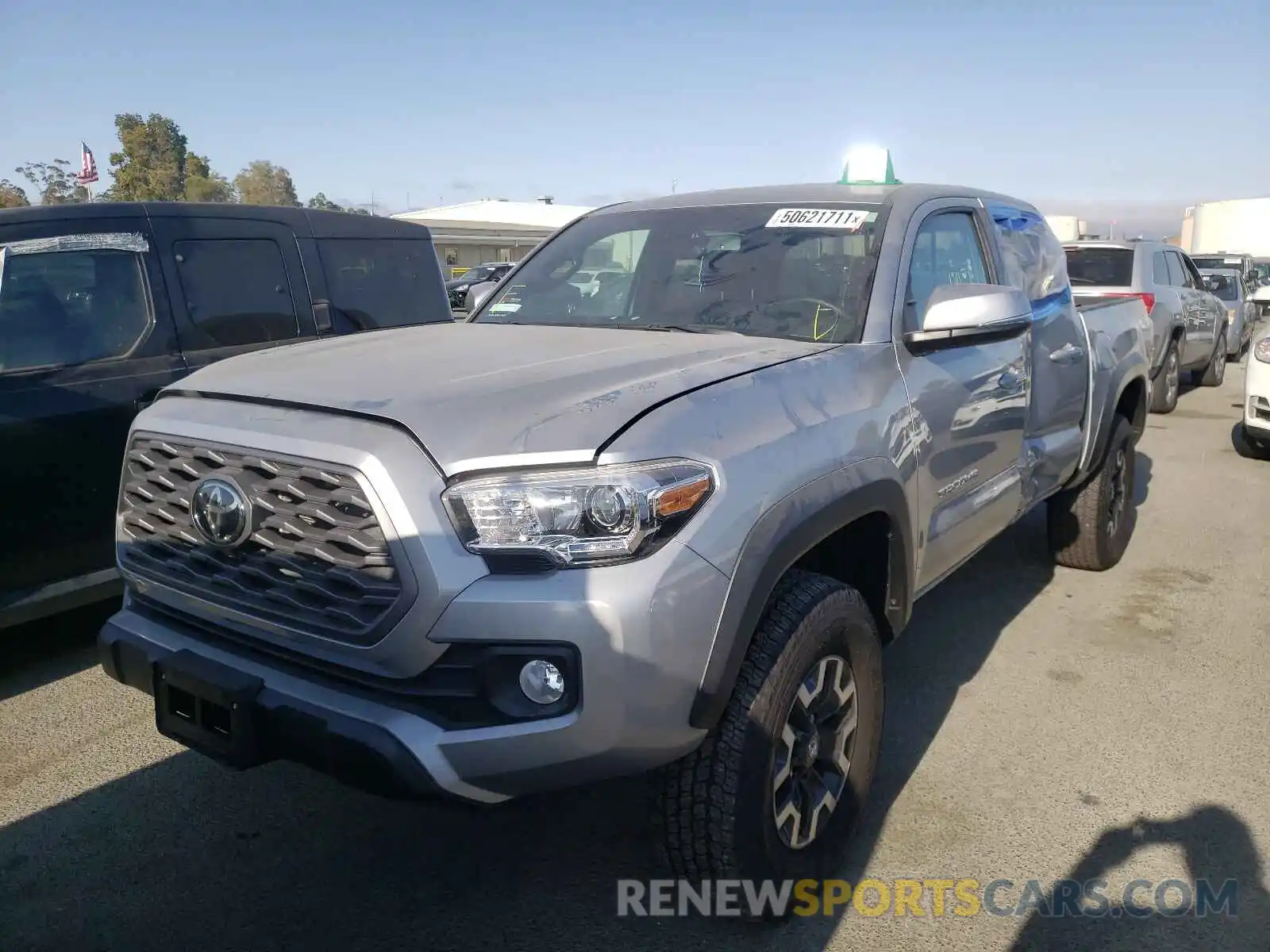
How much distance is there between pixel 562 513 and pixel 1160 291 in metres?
10.1

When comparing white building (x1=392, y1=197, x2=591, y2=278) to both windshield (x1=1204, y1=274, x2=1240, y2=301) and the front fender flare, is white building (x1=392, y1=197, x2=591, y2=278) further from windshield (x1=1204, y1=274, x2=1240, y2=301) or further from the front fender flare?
the front fender flare

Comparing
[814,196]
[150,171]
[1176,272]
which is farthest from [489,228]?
[814,196]

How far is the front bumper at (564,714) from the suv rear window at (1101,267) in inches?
361

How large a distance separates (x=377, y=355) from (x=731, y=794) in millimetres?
1527

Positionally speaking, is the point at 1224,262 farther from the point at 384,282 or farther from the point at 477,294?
the point at 477,294

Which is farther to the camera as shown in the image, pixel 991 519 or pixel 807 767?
pixel 991 519

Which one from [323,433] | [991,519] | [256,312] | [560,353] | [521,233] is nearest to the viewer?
[323,433]

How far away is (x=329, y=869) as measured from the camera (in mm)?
2721

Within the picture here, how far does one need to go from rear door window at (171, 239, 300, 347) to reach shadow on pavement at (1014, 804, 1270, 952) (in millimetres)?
4021

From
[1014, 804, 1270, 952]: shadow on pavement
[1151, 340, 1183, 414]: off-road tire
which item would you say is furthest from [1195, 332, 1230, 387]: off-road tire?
[1014, 804, 1270, 952]: shadow on pavement

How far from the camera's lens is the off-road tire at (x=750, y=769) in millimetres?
2209

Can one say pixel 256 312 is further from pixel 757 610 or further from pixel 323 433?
pixel 757 610

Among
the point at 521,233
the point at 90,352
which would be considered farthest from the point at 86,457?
the point at 521,233

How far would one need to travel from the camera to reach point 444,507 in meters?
2.01
